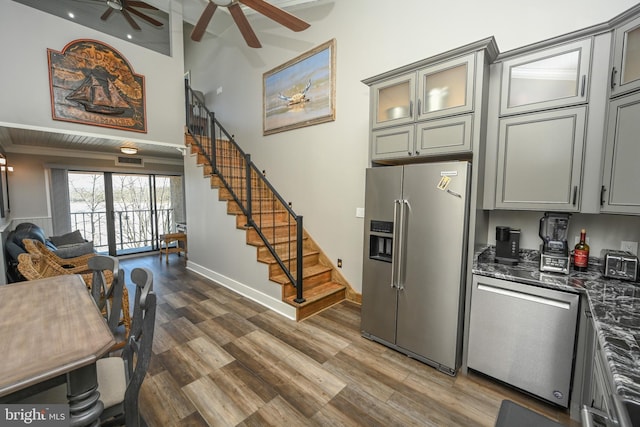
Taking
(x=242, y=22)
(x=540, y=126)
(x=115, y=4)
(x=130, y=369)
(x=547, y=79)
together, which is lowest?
(x=130, y=369)

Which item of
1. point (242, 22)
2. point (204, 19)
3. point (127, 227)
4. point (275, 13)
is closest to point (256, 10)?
point (275, 13)

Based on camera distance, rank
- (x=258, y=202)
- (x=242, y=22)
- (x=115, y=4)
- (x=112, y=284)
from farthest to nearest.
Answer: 1. (x=258, y=202)
2. (x=115, y=4)
3. (x=242, y=22)
4. (x=112, y=284)

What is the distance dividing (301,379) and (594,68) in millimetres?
3109

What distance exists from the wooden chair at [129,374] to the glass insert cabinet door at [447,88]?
2.35 meters

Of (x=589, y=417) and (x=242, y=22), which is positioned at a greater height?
(x=242, y=22)

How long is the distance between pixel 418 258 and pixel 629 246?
57.8 inches

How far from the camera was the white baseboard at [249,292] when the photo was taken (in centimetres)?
309

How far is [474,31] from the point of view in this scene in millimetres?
2486

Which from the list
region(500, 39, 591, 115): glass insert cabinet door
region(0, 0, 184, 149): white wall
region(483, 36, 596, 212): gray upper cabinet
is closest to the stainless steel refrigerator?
region(483, 36, 596, 212): gray upper cabinet

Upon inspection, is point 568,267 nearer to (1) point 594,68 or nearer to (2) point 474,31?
(1) point 594,68

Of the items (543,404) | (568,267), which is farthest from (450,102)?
(543,404)

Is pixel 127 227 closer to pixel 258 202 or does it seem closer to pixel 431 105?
pixel 258 202

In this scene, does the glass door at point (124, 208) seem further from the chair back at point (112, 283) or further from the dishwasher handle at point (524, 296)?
the dishwasher handle at point (524, 296)

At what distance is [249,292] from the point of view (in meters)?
3.59
